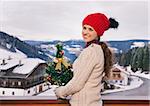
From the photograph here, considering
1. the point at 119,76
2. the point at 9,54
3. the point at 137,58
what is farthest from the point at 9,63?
the point at 137,58

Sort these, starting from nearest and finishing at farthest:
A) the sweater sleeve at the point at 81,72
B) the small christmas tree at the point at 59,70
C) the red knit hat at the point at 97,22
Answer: the sweater sleeve at the point at 81,72 → the red knit hat at the point at 97,22 → the small christmas tree at the point at 59,70

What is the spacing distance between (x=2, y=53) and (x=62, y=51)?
39 centimetres

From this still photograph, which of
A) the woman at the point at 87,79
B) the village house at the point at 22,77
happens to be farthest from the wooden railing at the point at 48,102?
the woman at the point at 87,79

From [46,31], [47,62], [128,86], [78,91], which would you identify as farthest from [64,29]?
[78,91]

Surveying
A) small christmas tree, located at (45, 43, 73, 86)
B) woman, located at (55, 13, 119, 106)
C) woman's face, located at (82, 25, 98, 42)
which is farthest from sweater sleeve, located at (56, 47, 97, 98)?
small christmas tree, located at (45, 43, 73, 86)

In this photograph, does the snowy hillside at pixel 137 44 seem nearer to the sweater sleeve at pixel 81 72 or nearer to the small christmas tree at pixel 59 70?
the small christmas tree at pixel 59 70

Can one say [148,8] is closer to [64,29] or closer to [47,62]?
[64,29]

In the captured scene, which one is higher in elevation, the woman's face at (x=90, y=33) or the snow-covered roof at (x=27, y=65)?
the woman's face at (x=90, y=33)

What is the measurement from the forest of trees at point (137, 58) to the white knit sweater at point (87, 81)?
63cm

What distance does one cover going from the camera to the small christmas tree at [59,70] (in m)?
1.91

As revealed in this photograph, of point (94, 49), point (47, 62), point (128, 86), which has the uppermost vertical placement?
point (94, 49)

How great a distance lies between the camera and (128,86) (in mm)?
1935

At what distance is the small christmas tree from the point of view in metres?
1.91

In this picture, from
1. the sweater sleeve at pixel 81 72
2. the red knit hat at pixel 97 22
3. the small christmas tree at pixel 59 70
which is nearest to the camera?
the sweater sleeve at pixel 81 72
